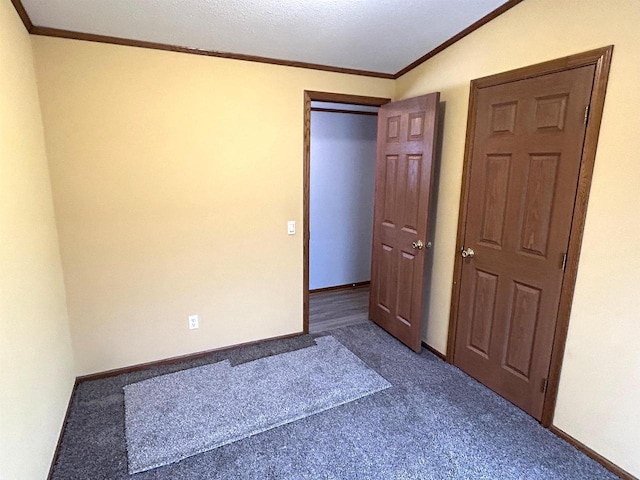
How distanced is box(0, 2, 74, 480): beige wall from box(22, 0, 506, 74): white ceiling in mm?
378

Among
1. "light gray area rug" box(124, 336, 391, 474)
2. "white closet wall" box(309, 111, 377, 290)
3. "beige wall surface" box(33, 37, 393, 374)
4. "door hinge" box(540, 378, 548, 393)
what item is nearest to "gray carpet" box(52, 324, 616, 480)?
"light gray area rug" box(124, 336, 391, 474)

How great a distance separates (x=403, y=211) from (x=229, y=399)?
193cm

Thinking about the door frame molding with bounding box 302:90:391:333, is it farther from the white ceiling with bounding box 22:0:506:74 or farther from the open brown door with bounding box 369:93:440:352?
the white ceiling with bounding box 22:0:506:74

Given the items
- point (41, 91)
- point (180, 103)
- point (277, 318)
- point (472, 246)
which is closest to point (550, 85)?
point (472, 246)

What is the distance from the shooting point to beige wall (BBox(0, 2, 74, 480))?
4.59 feet

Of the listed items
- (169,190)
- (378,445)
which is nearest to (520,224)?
(378,445)

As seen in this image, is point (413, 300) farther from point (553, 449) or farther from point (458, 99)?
point (458, 99)

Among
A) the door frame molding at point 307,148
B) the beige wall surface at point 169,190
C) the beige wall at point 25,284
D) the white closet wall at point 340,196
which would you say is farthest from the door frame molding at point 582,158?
the beige wall at point 25,284

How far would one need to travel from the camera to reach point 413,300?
9.62 feet

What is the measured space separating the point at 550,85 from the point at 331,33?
1391 millimetres

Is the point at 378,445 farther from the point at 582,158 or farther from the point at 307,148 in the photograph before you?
the point at 307,148

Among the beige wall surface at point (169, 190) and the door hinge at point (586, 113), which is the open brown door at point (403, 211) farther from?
the door hinge at point (586, 113)

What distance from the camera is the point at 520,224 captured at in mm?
2182

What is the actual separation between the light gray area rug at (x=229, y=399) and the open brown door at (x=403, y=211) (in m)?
0.60
